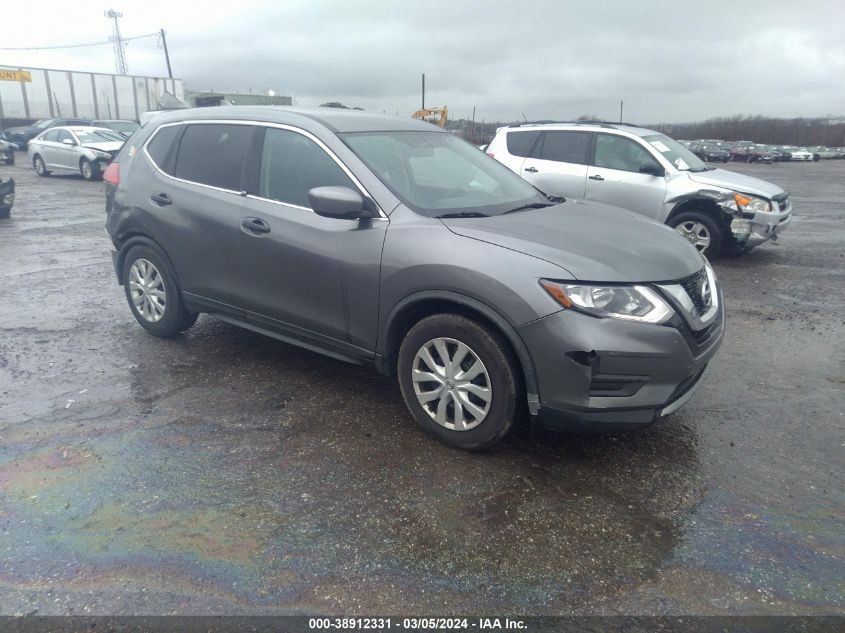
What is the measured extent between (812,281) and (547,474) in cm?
598

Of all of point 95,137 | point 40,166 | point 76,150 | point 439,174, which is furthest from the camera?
point 40,166

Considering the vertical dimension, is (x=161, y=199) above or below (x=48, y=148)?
above

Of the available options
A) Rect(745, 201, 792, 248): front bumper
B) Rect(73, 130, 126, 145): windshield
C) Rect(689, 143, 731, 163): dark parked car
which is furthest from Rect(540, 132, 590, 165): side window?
Rect(689, 143, 731, 163): dark parked car

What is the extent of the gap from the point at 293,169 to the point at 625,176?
19.3ft

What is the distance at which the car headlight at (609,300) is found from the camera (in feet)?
10.3

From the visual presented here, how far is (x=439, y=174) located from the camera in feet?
14.2

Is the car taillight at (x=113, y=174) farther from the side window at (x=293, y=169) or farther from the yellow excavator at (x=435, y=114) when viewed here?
the yellow excavator at (x=435, y=114)

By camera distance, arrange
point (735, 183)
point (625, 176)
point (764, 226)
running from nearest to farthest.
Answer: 1. point (764, 226)
2. point (735, 183)
3. point (625, 176)

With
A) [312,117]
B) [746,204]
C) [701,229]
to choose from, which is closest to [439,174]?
[312,117]

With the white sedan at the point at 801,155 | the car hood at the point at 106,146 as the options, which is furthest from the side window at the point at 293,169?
A: the white sedan at the point at 801,155

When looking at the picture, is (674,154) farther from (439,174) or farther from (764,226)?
(439,174)

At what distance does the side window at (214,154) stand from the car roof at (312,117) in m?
0.10

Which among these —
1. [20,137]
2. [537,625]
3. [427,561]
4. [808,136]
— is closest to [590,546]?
[537,625]

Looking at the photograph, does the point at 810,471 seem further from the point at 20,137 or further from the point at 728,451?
the point at 20,137
